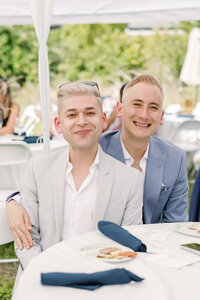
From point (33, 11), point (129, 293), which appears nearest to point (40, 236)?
point (129, 293)

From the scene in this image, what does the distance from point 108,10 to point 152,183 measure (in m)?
4.23

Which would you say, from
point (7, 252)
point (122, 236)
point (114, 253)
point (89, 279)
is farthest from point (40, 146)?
point (89, 279)

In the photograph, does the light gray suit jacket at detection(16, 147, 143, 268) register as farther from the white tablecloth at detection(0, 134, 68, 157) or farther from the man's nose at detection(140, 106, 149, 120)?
the white tablecloth at detection(0, 134, 68, 157)

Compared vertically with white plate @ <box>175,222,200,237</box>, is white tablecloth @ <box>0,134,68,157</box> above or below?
above

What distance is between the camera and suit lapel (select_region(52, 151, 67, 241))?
201 cm

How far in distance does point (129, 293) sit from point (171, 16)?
581 centimetres

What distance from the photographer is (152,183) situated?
8.19 feet

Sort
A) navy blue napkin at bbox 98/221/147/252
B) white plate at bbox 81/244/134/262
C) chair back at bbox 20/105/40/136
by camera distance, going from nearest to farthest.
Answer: white plate at bbox 81/244/134/262
navy blue napkin at bbox 98/221/147/252
chair back at bbox 20/105/40/136

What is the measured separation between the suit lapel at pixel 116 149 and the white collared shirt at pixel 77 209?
1.78 feet

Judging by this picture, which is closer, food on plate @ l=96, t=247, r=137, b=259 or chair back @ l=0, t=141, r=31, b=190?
food on plate @ l=96, t=247, r=137, b=259

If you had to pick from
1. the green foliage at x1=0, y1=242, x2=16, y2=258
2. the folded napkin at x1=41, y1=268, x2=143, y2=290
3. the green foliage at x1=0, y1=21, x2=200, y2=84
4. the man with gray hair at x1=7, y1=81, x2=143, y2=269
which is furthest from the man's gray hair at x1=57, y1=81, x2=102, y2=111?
the green foliage at x1=0, y1=21, x2=200, y2=84

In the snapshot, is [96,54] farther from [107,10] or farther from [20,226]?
[20,226]

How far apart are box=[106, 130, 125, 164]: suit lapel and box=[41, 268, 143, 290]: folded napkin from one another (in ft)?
4.27

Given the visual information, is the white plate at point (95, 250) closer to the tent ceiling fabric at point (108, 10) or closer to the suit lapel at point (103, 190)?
the suit lapel at point (103, 190)
